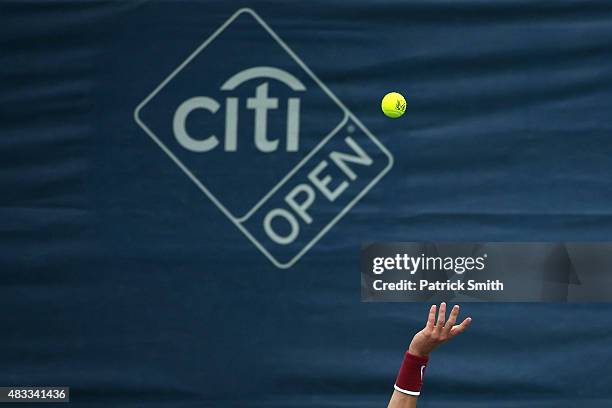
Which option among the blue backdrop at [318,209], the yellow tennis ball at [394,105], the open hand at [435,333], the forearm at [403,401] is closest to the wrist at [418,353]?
the open hand at [435,333]

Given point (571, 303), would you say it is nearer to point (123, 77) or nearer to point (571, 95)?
point (571, 95)

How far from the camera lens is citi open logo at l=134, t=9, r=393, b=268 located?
611 centimetres

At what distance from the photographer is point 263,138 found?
6184 millimetres

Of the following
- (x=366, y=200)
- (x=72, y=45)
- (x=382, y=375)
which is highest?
(x=72, y=45)

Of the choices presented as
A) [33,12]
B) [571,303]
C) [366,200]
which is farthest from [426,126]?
[33,12]

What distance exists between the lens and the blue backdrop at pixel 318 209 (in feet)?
19.8

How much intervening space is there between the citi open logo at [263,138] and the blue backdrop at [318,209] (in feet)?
0.09

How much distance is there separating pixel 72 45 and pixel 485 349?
2694 millimetres

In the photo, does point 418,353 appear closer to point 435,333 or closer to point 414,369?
point 414,369

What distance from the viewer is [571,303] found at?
602 centimetres

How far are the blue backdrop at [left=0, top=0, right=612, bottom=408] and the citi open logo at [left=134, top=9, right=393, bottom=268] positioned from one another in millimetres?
27

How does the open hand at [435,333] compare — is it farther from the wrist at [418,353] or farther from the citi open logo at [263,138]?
the citi open logo at [263,138]

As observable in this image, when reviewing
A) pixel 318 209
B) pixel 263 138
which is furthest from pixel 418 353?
pixel 263 138

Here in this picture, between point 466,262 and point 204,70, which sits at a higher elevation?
point 204,70
